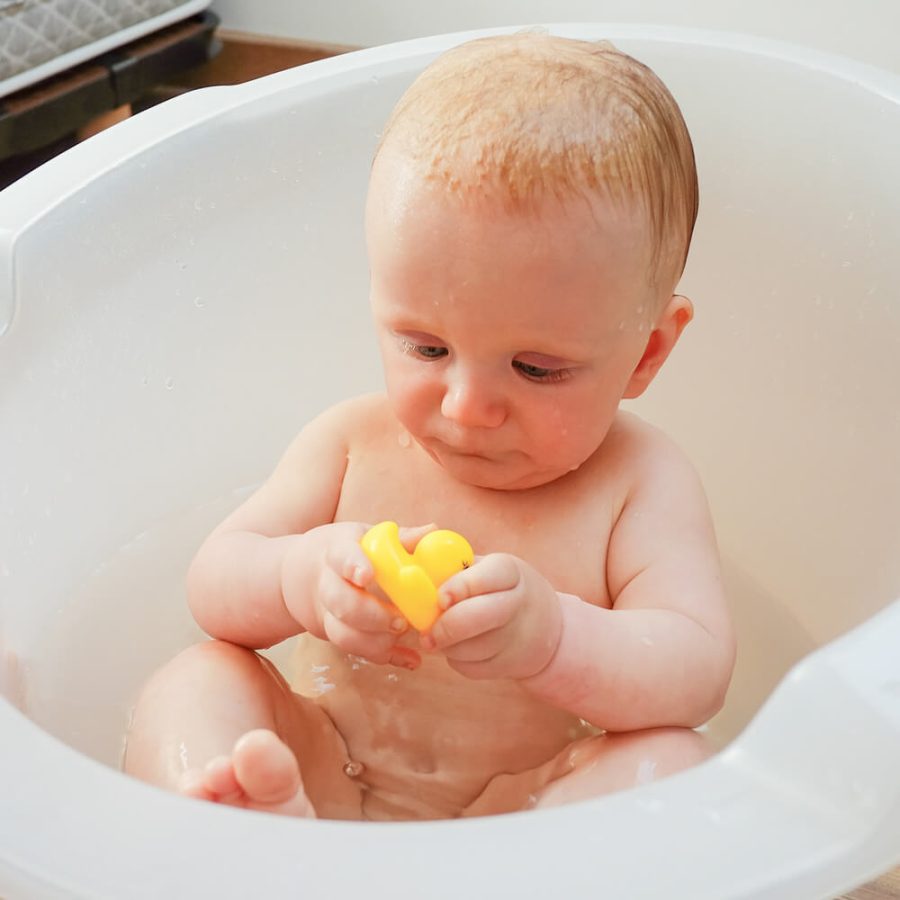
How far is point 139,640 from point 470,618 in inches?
17.5

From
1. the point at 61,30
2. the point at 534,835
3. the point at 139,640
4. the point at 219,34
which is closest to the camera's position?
the point at 534,835

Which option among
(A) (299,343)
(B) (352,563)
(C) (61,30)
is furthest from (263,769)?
(C) (61,30)

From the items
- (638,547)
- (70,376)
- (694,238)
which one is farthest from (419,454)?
(694,238)

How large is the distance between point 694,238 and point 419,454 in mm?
378

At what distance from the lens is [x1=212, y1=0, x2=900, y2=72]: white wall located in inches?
62.9

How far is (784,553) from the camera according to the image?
108 cm

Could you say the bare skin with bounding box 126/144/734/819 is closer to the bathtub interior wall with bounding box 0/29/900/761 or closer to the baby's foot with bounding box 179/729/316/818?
the baby's foot with bounding box 179/729/316/818

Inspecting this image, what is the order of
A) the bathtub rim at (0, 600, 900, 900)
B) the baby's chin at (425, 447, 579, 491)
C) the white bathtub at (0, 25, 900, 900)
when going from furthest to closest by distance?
the white bathtub at (0, 25, 900, 900)
the baby's chin at (425, 447, 579, 491)
the bathtub rim at (0, 600, 900, 900)

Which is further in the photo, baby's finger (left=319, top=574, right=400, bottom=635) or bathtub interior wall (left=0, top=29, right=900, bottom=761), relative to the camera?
bathtub interior wall (left=0, top=29, right=900, bottom=761)

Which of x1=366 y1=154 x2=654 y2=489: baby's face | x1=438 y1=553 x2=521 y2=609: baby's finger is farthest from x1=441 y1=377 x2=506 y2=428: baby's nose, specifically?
x1=438 y1=553 x2=521 y2=609: baby's finger

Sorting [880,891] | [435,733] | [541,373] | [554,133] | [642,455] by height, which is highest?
[554,133]

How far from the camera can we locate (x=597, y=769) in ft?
2.42

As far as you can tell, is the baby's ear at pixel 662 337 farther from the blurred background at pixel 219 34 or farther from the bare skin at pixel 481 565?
the blurred background at pixel 219 34

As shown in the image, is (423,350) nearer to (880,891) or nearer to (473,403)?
(473,403)
